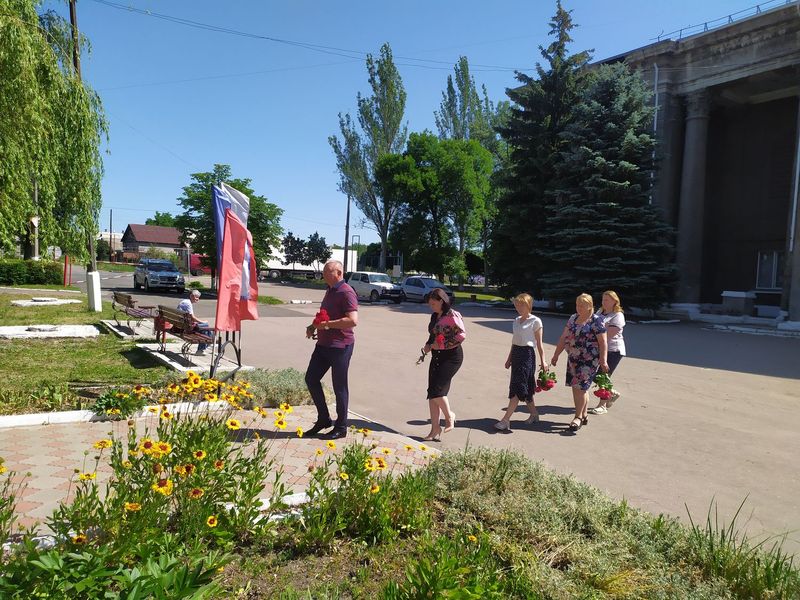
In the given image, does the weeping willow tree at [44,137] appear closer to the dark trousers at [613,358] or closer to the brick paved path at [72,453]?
the brick paved path at [72,453]

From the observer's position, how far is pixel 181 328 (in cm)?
1011

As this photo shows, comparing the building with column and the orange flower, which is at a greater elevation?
the building with column

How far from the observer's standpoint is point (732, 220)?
26.7 meters

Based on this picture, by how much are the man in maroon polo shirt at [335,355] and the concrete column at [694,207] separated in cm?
2241

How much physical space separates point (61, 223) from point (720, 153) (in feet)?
94.5

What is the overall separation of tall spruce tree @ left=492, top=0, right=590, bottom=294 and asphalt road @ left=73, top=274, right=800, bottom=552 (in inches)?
469

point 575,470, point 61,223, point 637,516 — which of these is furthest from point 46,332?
point 637,516

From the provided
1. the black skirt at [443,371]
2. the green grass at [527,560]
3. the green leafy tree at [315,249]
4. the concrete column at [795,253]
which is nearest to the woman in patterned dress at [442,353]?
the black skirt at [443,371]

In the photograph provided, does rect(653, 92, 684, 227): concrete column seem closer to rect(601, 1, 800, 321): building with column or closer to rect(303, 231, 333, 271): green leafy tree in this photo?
rect(601, 1, 800, 321): building with column

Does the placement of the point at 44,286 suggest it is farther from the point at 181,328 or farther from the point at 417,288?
the point at 181,328

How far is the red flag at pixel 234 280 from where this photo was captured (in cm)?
650

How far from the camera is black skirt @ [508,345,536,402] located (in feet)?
20.4

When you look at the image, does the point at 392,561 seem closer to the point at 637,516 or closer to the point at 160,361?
the point at 637,516

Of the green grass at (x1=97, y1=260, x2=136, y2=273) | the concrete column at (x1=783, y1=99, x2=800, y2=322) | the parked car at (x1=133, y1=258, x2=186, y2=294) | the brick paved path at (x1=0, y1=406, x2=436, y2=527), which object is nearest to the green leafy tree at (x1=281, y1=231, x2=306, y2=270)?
the green grass at (x1=97, y1=260, x2=136, y2=273)
